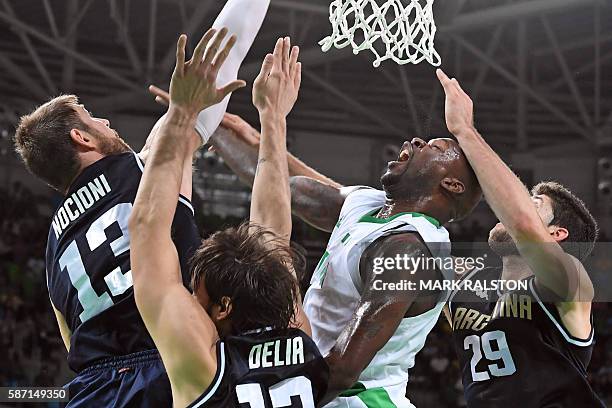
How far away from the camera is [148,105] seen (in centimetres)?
1305

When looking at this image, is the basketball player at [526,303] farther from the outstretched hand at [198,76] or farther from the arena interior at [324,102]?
the arena interior at [324,102]

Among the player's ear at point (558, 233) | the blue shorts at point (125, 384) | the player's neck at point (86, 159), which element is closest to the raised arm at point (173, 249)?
the blue shorts at point (125, 384)

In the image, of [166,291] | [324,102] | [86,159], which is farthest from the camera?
[324,102]

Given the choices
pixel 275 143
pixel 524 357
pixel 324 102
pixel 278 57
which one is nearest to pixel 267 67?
pixel 278 57

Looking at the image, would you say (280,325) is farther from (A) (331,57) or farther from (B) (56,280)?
(A) (331,57)

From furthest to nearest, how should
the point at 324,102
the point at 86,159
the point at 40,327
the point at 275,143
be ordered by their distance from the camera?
the point at 324,102 < the point at 40,327 < the point at 275,143 < the point at 86,159

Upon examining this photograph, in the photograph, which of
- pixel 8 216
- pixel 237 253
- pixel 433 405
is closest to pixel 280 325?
pixel 237 253

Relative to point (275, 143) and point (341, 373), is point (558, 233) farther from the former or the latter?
point (341, 373)

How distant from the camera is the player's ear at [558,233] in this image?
3389mm

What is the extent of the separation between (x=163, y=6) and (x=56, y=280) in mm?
8792

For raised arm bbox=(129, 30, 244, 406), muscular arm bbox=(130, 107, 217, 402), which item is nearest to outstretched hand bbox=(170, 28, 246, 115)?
raised arm bbox=(129, 30, 244, 406)

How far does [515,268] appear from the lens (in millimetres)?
3516

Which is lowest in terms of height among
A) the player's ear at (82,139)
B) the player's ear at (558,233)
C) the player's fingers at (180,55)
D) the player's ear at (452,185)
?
the player's ear at (558,233)

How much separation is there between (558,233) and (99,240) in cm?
178
